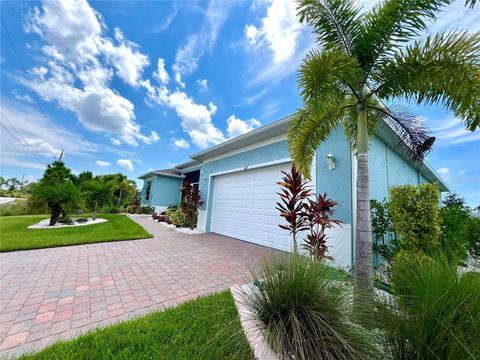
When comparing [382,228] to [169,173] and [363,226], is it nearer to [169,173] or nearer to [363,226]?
[363,226]

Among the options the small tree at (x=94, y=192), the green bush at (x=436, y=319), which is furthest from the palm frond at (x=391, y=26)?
the small tree at (x=94, y=192)

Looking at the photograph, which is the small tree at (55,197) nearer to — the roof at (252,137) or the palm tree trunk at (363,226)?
the roof at (252,137)

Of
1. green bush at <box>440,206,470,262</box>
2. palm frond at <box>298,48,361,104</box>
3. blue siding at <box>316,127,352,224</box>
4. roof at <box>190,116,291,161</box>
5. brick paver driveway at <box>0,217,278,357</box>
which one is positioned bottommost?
brick paver driveway at <box>0,217,278,357</box>

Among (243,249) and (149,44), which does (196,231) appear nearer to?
(243,249)

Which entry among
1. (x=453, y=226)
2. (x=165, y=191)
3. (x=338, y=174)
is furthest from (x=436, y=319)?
(x=165, y=191)

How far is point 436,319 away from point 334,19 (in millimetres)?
3978

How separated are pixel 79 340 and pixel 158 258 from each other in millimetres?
3401

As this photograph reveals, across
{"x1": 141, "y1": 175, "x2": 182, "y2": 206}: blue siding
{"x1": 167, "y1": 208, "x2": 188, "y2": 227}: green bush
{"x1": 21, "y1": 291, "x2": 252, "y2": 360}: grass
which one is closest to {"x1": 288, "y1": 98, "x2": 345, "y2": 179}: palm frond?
{"x1": 21, "y1": 291, "x2": 252, "y2": 360}: grass

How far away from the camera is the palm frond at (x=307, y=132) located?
4.03 meters

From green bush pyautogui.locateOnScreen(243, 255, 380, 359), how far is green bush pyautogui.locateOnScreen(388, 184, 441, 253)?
9.07ft

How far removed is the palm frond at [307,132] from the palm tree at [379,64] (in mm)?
595

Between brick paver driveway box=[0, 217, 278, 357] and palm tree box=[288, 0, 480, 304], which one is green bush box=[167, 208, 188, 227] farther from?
palm tree box=[288, 0, 480, 304]

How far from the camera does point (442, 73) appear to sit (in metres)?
2.57

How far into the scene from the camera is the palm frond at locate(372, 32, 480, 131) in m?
2.42
